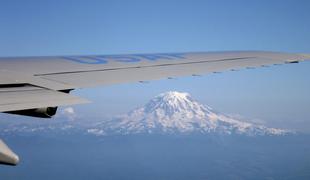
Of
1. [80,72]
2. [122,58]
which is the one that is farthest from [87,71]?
[122,58]

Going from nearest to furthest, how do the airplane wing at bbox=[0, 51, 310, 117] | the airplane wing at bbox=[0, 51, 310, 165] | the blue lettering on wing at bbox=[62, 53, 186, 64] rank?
the airplane wing at bbox=[0, 51, 310, 165] → the airplane wing at bbox=[0, 51, 310, 117] → the blue lettering on wing at bbox=[62, 53, 186, 64]

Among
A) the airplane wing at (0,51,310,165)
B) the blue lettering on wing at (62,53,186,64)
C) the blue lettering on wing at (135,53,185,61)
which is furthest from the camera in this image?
the blue lettering on wing at (135,53,185,61)

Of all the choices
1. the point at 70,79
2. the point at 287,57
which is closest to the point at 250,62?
the point at 287,57

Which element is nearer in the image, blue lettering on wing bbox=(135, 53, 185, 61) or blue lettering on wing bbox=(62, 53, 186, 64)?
blue lettering on wing bbox=(62, 53, 186, 64)

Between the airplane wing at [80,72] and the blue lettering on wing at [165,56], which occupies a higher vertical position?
the blue lettering on wing at [165,56]

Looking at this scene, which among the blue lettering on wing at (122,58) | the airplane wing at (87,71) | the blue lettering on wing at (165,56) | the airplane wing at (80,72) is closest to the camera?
the airplane wing at (80,72)

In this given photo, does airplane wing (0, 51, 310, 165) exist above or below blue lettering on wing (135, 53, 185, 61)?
below

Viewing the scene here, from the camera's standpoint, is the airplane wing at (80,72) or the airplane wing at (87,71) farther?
the airplane wing at (87,71)

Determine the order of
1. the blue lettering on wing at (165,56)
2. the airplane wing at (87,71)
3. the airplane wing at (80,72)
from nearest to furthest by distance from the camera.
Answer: the airplane wing at (80,72)
the airplane wing at (87,71)
the blue lettering on wing at (165,56)
